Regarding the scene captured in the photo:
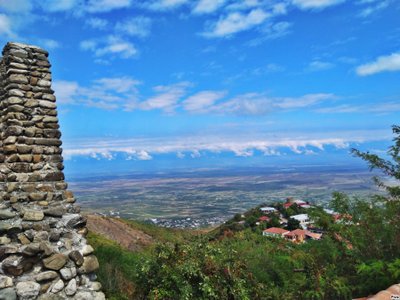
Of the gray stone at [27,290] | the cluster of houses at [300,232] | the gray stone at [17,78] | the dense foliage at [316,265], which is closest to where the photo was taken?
the gray stone at [27,290]

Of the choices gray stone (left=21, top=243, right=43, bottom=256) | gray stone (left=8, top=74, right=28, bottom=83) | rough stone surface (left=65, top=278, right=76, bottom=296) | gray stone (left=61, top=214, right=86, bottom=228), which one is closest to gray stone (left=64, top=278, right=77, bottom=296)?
rough stone surface (left=65, top=278, right=76, bottom=296)

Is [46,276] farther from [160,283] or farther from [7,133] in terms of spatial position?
[160,283]

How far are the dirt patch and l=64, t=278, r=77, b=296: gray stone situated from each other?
956 inches

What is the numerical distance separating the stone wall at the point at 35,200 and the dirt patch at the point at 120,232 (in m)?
23.8

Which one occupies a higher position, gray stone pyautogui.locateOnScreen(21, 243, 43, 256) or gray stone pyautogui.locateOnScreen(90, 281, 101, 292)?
gray stone pyautogui.locateOnScreen(21, 243, 43, 256)

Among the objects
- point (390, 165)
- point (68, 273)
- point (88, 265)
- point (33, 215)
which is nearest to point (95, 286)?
point (88, 265)

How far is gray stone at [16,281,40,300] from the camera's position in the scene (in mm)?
5250

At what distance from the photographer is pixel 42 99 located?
6.93 metres

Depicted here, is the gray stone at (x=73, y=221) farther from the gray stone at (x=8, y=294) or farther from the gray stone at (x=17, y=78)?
the gray stone at (x=17, y=78)

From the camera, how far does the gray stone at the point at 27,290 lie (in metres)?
5.25

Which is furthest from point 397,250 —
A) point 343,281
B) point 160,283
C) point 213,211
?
point 213,211

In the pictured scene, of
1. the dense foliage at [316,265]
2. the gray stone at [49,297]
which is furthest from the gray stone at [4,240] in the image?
the dense foliage at [316,265]

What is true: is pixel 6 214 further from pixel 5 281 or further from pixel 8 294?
pixel 8 294

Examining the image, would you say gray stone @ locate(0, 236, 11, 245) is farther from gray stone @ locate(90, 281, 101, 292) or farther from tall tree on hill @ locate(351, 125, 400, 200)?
tall tree on hill @ locate(351, 125, 400, 200)
